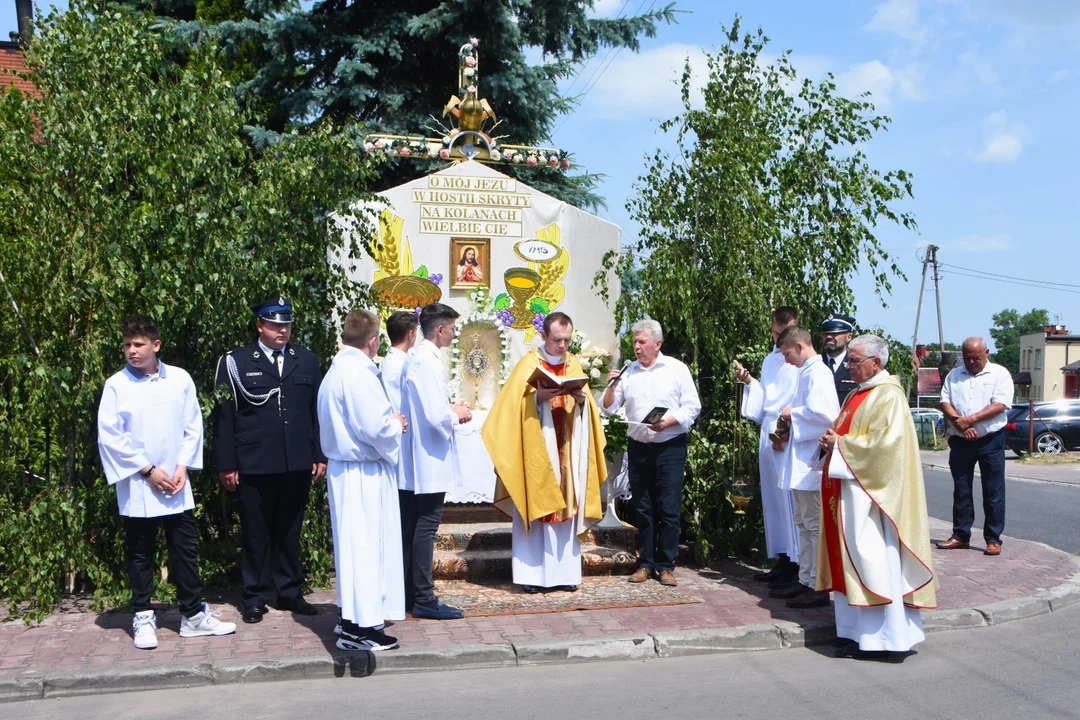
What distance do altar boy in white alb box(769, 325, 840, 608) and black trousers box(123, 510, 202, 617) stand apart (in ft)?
12.8

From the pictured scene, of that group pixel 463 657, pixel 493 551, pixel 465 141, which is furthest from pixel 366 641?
pixel 465 141

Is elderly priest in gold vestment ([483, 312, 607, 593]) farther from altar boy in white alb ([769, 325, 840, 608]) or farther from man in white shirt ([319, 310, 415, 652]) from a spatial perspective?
man in white shirt ([319, 310, 415, 652])

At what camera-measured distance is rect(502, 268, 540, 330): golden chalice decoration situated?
9672 mm

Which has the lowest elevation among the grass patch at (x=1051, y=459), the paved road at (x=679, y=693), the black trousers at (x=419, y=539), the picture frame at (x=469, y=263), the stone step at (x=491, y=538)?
the grass patch at (x=1051, y=459)

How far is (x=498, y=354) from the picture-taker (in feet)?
31.7

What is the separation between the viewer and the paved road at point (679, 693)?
16.3 ft

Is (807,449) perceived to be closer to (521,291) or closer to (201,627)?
(521,291)

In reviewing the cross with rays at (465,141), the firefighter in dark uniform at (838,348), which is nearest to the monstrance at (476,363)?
the cross with rays at (465,141)

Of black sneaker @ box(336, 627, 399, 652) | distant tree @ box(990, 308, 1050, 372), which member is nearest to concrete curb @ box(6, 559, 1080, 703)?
black sneaker @ box(336, 627, 399, 652)

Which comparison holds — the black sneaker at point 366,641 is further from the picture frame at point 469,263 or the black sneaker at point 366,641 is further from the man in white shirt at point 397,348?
the picture frame at point 469,263

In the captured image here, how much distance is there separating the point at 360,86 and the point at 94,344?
320 inches

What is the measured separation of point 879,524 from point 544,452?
7.94 ft

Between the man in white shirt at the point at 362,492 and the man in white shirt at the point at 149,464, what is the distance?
103 cm

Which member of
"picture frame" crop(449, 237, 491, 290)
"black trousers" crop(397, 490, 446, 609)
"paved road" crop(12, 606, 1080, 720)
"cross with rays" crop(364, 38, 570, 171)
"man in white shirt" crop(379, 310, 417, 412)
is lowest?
"paved road" crop(12, 606, 1080, 720)
